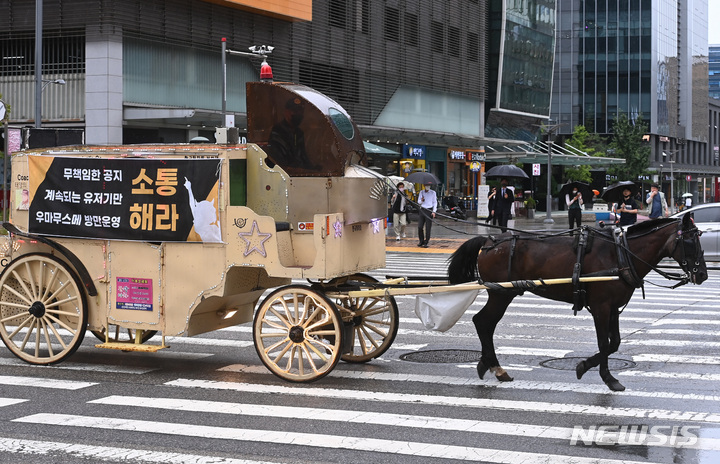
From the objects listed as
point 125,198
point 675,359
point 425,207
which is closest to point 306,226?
point 125,198

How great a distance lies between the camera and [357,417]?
297 inches

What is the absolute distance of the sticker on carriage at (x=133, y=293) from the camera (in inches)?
369

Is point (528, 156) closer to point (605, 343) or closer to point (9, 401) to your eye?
point (605, 343)

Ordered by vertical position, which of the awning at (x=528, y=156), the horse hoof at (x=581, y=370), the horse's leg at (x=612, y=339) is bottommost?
the horse hoof at (x=581, y=370)

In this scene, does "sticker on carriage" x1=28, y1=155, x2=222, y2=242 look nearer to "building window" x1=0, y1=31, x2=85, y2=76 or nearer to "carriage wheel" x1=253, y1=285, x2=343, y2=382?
"carriage wheel" x1=253, y1=285, x2=343, y2=382

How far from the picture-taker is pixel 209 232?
9.14 m

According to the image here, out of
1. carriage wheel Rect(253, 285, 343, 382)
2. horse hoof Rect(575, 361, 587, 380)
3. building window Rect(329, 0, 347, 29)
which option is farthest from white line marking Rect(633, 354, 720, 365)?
building window Rect(329, 0, 347, 29)

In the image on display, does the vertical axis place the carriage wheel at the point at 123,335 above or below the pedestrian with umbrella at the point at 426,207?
below

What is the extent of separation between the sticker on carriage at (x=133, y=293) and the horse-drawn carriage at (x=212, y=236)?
11mm

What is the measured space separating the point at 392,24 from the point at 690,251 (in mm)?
41001

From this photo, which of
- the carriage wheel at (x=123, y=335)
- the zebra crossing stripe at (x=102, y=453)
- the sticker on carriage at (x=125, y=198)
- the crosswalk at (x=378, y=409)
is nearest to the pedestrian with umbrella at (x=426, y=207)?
the crosswalk at (x=378, y=409)

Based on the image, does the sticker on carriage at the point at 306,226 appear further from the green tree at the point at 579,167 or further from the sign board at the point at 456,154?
the green tree at the point at 579,167

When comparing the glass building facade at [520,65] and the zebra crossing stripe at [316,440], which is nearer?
the zebra crossing stripe at [316,440]

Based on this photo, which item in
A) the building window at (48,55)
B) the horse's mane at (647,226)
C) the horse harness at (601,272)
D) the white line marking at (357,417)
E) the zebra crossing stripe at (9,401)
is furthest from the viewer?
the building window at (48,55)
